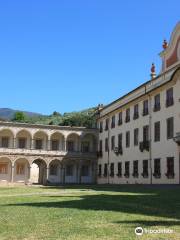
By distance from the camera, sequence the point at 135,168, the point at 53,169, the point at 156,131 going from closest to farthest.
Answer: the point at 156,131
the point at 135,168
the point at 53,169

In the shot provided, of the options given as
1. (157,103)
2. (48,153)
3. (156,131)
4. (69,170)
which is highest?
(157,103)

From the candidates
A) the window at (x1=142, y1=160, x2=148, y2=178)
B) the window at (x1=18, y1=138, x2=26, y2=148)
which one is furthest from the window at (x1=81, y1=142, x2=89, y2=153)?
the window at (x1=142, y1=160, x2=148, y2=178)

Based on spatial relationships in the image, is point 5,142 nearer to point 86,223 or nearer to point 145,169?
point 145,169

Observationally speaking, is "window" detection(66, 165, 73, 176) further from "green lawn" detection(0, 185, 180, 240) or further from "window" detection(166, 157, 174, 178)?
"green lawn" detection(0, 185, 180, 240)

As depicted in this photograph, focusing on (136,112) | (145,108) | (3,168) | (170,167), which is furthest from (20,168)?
(170,167)

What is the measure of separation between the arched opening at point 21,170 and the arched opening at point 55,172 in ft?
10.4

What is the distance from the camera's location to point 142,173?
3753 cm

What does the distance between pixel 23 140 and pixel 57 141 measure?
187 inches

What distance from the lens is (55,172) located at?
5634cm

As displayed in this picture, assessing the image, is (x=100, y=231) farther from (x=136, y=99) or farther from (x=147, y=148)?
(x=136, y=99)

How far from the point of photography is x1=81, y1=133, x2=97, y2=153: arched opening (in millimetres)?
57438

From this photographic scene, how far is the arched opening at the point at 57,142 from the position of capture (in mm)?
56406

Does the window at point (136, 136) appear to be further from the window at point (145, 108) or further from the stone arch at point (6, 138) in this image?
the stone arch at point (6, 138)

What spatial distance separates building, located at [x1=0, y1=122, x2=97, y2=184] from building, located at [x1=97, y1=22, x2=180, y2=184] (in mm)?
7896
